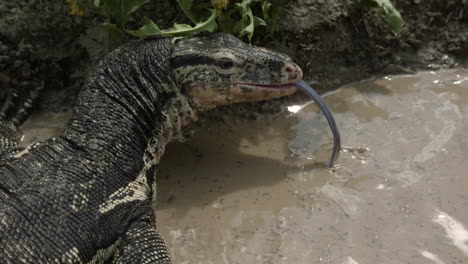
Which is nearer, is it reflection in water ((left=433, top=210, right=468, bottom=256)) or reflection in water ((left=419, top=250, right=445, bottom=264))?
reflection in water ((left=419, top=250, right=445, bottom=264))

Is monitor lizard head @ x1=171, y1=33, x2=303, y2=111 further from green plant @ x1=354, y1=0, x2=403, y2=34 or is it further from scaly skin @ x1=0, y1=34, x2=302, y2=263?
green plant @ x1=354, y1=0, x2=403, y2=34

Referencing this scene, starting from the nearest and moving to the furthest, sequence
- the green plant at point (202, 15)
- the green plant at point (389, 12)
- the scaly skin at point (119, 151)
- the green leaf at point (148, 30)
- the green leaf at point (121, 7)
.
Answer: the scaly skin at point (119, 151), the green leaf at point (148, 30), the green plant at point (202, 15), the green leaf at point (121, 7), the green plant at point (389, 12)

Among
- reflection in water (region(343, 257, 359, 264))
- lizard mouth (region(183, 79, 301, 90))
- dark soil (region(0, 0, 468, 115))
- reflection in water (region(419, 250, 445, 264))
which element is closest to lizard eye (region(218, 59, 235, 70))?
lizard mouth (region(183, 79, 301, 90))

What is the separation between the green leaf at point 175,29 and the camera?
477cm

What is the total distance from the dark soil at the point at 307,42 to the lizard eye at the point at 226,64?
1.27 metres

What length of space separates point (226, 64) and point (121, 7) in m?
1.15

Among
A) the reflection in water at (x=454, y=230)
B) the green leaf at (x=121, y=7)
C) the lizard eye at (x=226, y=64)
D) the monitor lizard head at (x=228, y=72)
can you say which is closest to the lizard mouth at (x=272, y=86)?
the monitor lizard head at (x=228, y=72)

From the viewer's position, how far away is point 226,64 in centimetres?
459

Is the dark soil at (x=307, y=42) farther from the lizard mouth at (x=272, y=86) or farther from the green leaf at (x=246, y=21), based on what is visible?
the lizard mouth at (x=272, y=86)

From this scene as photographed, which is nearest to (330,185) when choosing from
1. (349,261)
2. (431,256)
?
(349,261)

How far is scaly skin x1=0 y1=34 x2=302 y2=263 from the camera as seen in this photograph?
3828 millimetres

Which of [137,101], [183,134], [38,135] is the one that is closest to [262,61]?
[137,101]

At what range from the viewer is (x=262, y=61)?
461cm

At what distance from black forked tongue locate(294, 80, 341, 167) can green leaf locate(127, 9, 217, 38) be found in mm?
913
